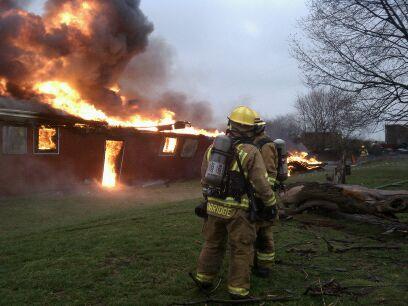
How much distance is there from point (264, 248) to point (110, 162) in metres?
12.8

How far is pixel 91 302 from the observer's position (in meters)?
3.96

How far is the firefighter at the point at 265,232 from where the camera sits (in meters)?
4.67

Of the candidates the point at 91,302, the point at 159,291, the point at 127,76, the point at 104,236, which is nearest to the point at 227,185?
the point at 159,291

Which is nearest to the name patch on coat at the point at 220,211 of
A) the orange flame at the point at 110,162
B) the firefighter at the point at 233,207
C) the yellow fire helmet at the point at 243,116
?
the firefighter at the point at 233,207

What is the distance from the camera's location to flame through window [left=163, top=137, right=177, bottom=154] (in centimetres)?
1889

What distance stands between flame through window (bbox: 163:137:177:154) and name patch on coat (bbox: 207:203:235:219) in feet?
48.5

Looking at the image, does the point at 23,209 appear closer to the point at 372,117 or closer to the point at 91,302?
the point at 91,302

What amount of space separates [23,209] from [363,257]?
31.2 feet

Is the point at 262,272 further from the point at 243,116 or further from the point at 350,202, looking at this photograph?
the point at 350,202

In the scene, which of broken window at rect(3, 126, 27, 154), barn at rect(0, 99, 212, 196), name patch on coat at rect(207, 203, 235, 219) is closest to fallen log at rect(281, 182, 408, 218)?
name patch on coat at rect(207, 203, 235, 219)

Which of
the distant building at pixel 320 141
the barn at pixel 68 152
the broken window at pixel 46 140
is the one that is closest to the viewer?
the barn at pixel 68 152

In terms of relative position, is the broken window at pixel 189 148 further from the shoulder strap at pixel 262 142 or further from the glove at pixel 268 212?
the glove at pixel 268 212

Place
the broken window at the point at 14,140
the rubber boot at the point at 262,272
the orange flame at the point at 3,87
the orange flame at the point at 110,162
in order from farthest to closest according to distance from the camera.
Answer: the orange flame at the point at 110,162 → the orange flame at the point at 3,87 → the broken window at the point at 14,140 → the rubber boot at the point at 262,272

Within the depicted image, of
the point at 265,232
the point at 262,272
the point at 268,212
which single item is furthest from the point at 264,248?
the point at 268,212
